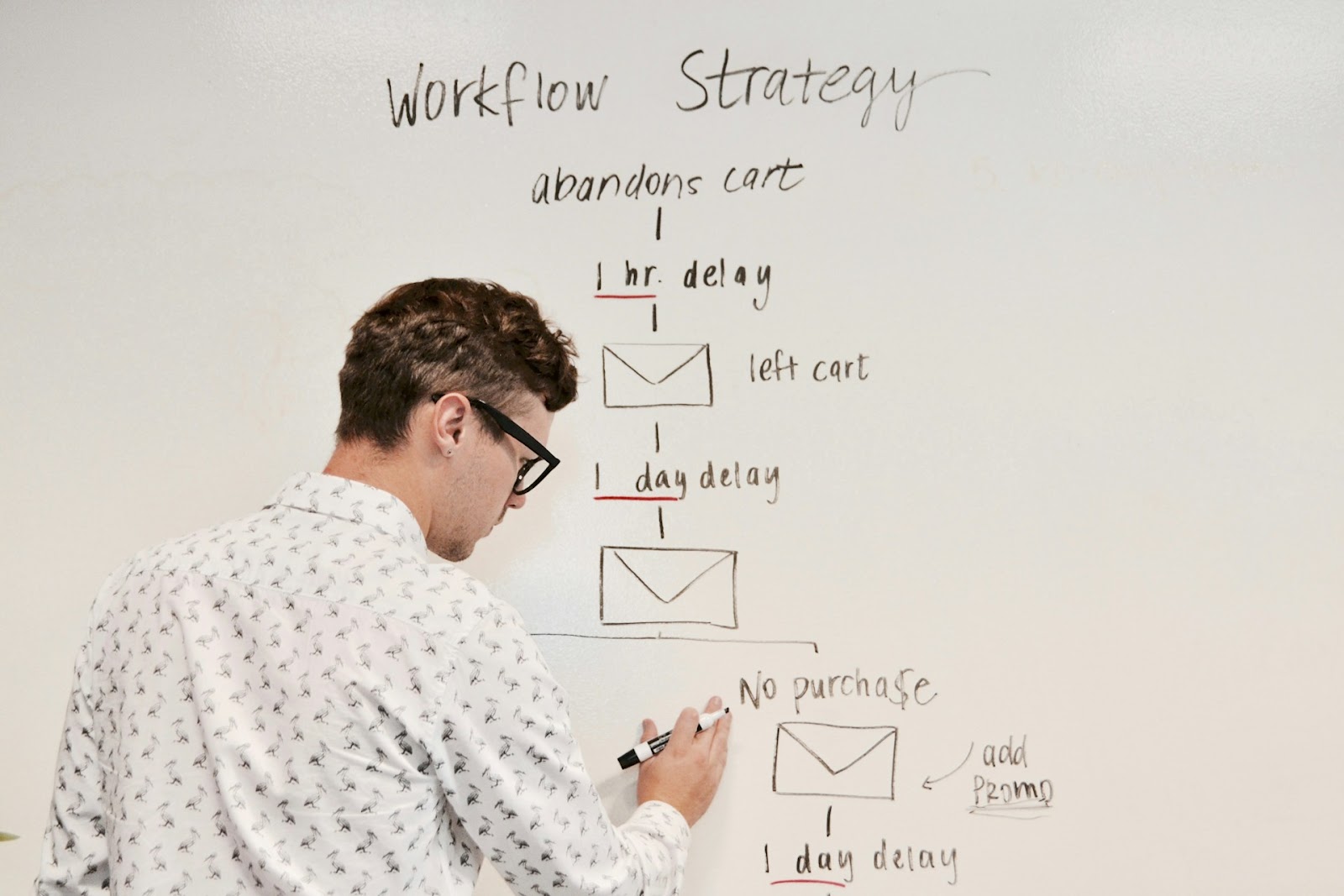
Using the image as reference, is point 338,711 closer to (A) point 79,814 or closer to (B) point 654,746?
(A) point 79,814

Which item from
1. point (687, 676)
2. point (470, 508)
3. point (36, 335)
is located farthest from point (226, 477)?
point (687, 676)

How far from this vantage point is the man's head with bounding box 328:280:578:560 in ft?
2.92

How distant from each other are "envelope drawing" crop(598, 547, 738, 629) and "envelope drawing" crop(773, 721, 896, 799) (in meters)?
0.15

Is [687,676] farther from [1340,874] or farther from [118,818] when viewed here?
[1340,874]

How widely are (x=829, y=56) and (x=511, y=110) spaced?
37 centimetres

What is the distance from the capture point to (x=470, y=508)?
937 mm

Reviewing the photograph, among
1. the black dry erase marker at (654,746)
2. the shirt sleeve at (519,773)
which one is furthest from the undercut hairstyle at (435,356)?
the black dry erase marker at (654,746)

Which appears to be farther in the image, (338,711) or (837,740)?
(837,740)

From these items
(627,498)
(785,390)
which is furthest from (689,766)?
(785,390)

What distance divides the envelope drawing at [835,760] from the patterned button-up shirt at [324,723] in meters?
0.41

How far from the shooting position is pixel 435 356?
0.89 meters

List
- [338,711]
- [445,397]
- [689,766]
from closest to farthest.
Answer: [338,711] → [445,397] → [689,766]

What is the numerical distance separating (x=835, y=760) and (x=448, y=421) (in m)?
0.61

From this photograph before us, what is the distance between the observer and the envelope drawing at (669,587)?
1.21 metres
